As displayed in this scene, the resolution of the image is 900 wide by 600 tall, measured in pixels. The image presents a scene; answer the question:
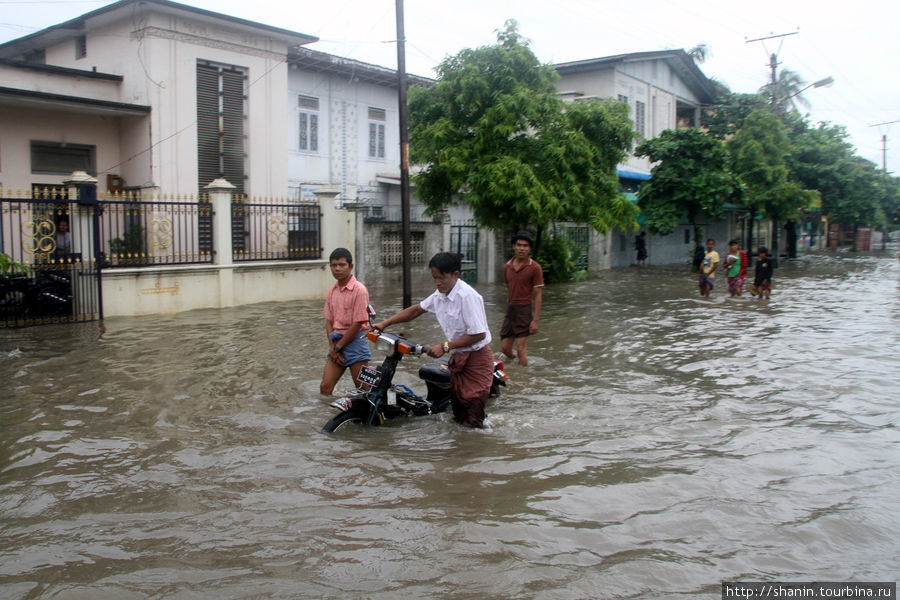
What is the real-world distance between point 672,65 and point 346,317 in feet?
104

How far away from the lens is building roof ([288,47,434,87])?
22172 mm

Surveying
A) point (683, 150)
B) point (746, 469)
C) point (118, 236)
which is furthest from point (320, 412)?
point (683, 150)

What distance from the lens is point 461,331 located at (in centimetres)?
618

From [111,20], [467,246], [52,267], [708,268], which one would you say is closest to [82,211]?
[52,267]

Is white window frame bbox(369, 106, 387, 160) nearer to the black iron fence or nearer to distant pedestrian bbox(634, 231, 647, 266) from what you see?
the black iron fence

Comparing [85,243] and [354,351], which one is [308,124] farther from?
[354,351]

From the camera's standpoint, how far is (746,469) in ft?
18.1

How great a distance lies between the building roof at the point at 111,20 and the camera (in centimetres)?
1684

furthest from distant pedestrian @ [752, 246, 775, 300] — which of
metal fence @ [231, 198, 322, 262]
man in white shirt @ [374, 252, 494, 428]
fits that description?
man in white shirt @ [374, 252, 494, 428]

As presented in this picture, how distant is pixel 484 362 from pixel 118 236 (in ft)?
32.2

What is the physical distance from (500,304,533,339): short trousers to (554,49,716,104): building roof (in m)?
22.6

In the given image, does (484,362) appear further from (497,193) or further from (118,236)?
(497,193)

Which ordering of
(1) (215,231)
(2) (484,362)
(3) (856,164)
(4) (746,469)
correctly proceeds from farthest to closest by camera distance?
(3) (856,164) < (1) (215,231) < (2) (484,362) < (4) (746,469)

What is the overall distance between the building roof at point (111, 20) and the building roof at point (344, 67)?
2148mm
